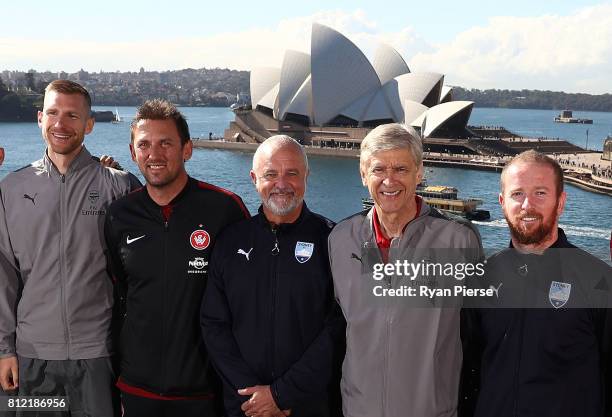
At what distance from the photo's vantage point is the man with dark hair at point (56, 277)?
204 cm

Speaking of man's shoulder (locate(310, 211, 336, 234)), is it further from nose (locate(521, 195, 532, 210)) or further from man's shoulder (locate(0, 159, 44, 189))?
man's shoulder (locate(0, 159, 44, 189))

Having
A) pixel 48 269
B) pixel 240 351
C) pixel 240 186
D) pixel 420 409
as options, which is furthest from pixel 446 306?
pixel 240 186

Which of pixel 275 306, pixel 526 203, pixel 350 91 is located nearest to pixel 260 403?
pixel 275 306

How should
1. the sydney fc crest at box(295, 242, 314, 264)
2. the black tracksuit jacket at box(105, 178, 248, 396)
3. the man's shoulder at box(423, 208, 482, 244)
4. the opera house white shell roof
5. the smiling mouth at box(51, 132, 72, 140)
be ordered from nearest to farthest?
the man's shoulder at box(423, 208, 482, 244) < the sydney fc crest at box(295, 242, 314, 264) < the black tracksuit jacket at box(105, 178, 248, 396) < the smiling mouth at box(51, 132, 72, 140) < the opera house white shell roof

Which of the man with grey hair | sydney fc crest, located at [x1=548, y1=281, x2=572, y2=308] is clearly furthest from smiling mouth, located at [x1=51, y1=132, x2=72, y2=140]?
sydney fc crest, located at [x1=548, y1=281, x2=572, y2=308]

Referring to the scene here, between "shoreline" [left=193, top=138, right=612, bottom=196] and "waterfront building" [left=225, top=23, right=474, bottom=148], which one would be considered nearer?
"shoreline" [left=193, top=138, right=612, bottom=196]

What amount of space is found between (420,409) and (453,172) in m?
29.5

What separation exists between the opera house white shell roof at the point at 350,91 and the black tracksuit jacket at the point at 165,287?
33622mm

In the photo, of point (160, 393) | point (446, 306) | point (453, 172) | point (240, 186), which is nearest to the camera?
point (446, 306)

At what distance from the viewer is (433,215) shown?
5.74 feet

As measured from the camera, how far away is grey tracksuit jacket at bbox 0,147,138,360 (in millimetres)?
2037

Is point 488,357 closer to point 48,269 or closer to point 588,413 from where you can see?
point 588,413

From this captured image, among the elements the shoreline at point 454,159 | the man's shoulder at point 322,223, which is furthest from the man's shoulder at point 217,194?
the shoreline at point 454,159

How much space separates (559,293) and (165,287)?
3.71ft
